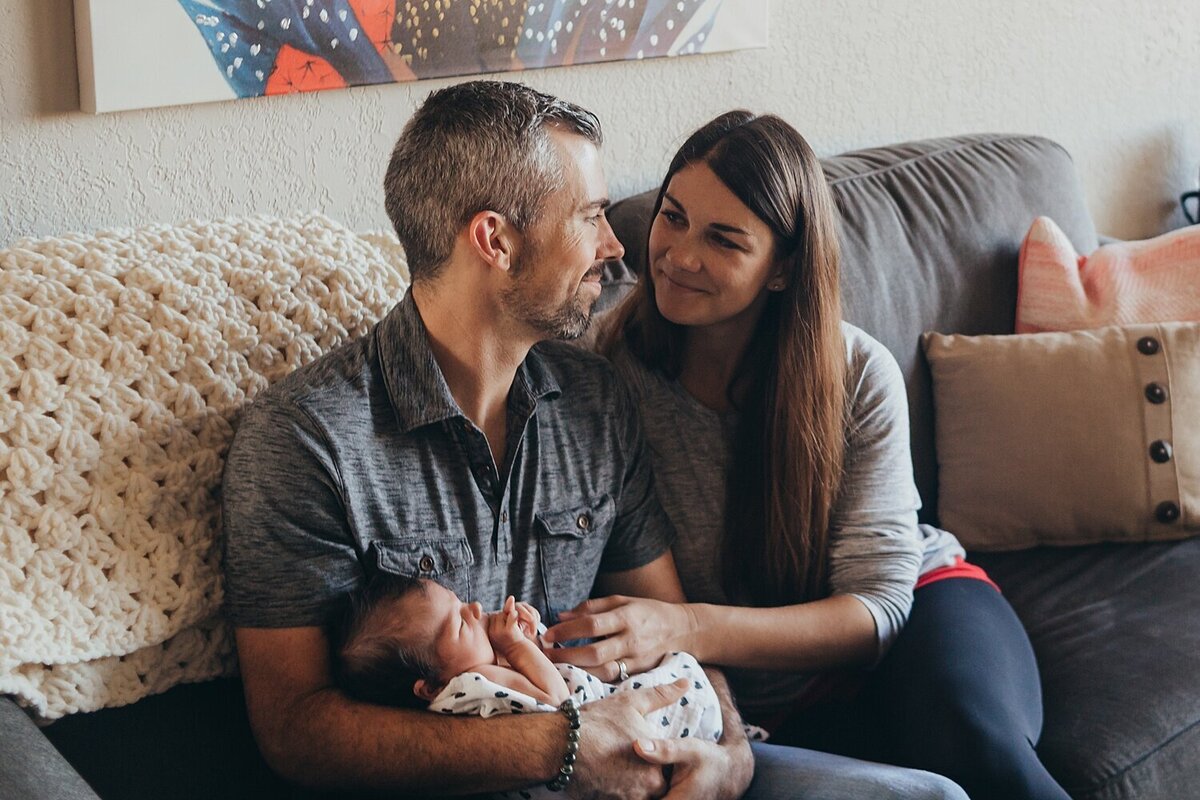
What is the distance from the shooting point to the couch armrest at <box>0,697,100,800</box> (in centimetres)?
114

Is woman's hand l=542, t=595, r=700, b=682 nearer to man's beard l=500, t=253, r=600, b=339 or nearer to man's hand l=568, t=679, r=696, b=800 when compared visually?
man's hand l=568, t=679, r=696, b=800

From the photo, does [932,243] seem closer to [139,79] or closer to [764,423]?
[764,423]

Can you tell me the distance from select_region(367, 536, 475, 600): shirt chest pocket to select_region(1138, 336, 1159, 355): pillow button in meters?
1.29

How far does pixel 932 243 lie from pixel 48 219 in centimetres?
150

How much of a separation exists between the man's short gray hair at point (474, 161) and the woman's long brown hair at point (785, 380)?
33 centimetres

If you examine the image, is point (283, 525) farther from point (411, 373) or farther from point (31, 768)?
point (31, 768)

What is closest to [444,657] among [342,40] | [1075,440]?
[342,40]

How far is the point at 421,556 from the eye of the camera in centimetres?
152

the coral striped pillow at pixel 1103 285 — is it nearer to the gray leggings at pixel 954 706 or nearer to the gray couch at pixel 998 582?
the gray couch at pixel 998 582

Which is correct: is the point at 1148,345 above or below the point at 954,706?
above

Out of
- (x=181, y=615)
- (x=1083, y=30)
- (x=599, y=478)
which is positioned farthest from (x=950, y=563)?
(x=1083, y=30)

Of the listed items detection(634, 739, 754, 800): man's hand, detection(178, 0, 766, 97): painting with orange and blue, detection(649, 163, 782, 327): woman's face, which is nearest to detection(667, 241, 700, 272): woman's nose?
detection(649, 163, 782, 327): woman's face

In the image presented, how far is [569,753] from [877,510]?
0.64m

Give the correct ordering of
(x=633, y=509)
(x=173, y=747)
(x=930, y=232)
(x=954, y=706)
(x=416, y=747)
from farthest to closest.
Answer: (x=930, y=232) → (x=633, y=509) → (x=954, y=706) → (x=173, y=747) → (x=416, y=747)
